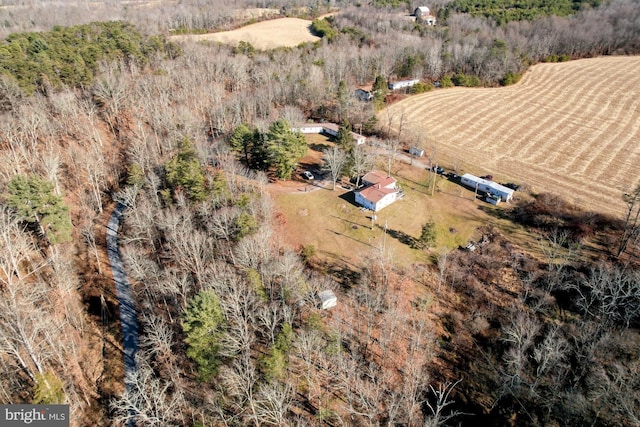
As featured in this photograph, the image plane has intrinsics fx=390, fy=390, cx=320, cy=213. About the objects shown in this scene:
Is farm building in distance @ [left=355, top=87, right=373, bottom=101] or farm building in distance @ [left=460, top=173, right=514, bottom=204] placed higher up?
farm building in distance @ [left=355, top=87, right=373, bottom=101]

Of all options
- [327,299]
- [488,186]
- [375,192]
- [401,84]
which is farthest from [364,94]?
[327,299]

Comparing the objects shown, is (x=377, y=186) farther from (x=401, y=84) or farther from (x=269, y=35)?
(x=269, y=35)

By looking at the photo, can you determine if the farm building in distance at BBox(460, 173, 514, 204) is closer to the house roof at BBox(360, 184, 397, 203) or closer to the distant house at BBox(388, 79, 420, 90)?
the house roof at BBox(360, 184, 397, 203)

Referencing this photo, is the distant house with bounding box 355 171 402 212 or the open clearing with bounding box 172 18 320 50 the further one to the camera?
the open clearing with bounding box 172 18 320 50

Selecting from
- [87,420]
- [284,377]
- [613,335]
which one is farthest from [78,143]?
[613,335]

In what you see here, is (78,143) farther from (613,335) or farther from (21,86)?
(613,335)

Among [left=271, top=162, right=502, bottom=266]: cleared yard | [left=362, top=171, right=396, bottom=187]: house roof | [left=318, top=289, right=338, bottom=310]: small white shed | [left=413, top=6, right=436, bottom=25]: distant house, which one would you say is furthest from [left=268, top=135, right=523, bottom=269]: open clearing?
[left=413, top=6, right=436, bottom=25]: distant house

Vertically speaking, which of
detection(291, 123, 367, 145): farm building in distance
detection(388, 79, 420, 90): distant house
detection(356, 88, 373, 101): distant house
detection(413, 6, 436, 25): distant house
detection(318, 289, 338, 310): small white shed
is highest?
detection(413, 6, 436, 25): distant house

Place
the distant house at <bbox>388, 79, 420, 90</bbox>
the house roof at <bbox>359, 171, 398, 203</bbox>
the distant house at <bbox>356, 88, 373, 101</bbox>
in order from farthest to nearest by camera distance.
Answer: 1. the distant house at <bbox>388, 79, 420, 90</bbox>
2. the distant house at <bbox>356, 88, 373, 101</bbox>
3. the house roof at <bbox>359, 171, 398, 203</bbox>
